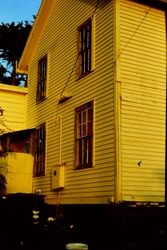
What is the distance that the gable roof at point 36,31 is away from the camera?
2005 centimetres

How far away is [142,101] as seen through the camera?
13.8 m

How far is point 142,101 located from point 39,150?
678 cm

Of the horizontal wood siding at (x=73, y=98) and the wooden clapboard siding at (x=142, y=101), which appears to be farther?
the horizontal wood siding at (x=73, y=98)

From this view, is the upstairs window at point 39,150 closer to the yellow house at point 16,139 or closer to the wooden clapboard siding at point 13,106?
the yellow house at point 16,139

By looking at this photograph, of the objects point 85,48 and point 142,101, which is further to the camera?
point 85,48

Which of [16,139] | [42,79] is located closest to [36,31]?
[42,79]

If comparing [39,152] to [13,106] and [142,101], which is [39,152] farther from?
[142,101]

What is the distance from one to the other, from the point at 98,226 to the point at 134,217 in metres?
1.23

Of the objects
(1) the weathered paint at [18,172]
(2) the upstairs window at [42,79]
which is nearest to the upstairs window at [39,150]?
(1) the weathered paint at [18,172]

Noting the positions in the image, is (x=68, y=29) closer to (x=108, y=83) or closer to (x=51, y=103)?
(x=51, y=103)

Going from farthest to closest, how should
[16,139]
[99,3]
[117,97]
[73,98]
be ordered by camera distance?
[16,139]
[73,98]
[99,3]
[117,97]

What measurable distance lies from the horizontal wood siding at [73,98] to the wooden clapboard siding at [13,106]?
1.75 ft

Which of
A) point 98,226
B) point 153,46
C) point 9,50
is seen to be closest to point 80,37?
point 153,46

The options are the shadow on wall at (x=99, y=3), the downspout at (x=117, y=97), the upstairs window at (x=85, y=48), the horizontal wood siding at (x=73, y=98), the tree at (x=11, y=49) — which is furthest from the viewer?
the tree at (x=11, y=49)
